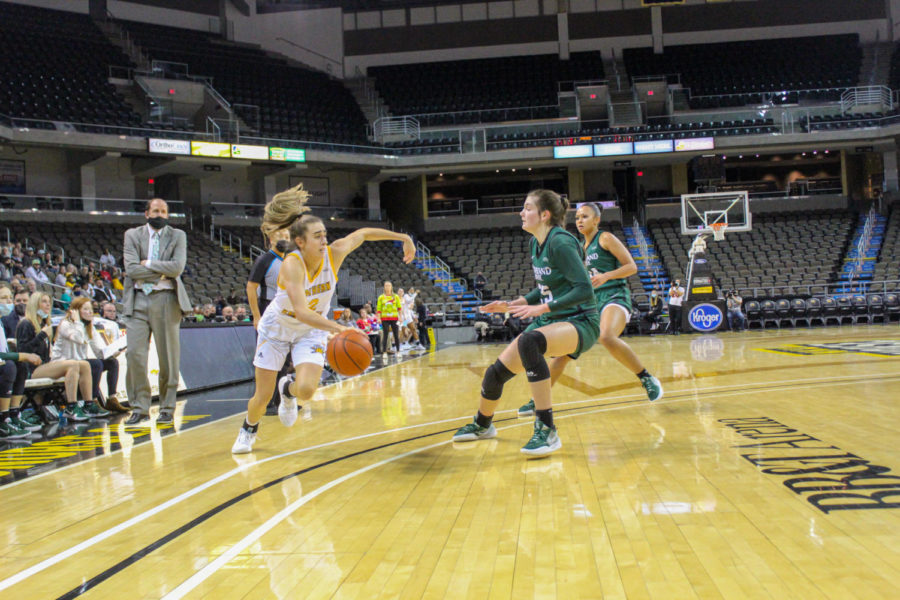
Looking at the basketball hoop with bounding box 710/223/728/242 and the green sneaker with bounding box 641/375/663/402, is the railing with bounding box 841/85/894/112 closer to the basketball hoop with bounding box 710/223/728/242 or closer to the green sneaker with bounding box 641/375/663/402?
the basketball hoop with bounding box 710/223/728/242

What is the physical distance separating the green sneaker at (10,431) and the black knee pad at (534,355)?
437 centimetres

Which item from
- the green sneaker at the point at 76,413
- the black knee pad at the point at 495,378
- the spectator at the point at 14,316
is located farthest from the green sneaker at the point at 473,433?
the spectator at the point at 14,316

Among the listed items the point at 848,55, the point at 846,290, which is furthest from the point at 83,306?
the point at 848,55

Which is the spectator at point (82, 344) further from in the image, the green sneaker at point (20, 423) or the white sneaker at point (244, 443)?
the white sneaker at point (244, 443)

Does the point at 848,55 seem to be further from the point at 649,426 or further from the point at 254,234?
the point at 649,426

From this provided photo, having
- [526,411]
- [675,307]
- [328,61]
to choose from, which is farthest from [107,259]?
[526,411]

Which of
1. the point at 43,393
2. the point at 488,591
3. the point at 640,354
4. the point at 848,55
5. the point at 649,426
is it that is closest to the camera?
the point at 488,591

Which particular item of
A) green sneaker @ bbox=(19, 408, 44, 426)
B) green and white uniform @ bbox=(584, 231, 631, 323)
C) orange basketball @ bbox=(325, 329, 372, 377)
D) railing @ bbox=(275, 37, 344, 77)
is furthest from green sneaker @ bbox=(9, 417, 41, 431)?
railing @ bbox=(275, 37, 344, 77)

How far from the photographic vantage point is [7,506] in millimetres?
3824

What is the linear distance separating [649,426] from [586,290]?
1399 millimetres

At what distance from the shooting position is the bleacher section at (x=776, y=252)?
23672mm

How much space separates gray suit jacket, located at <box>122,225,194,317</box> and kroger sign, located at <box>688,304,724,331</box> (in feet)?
49.1

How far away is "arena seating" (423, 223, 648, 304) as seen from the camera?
81.6 feet

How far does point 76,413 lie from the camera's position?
23.2ft
